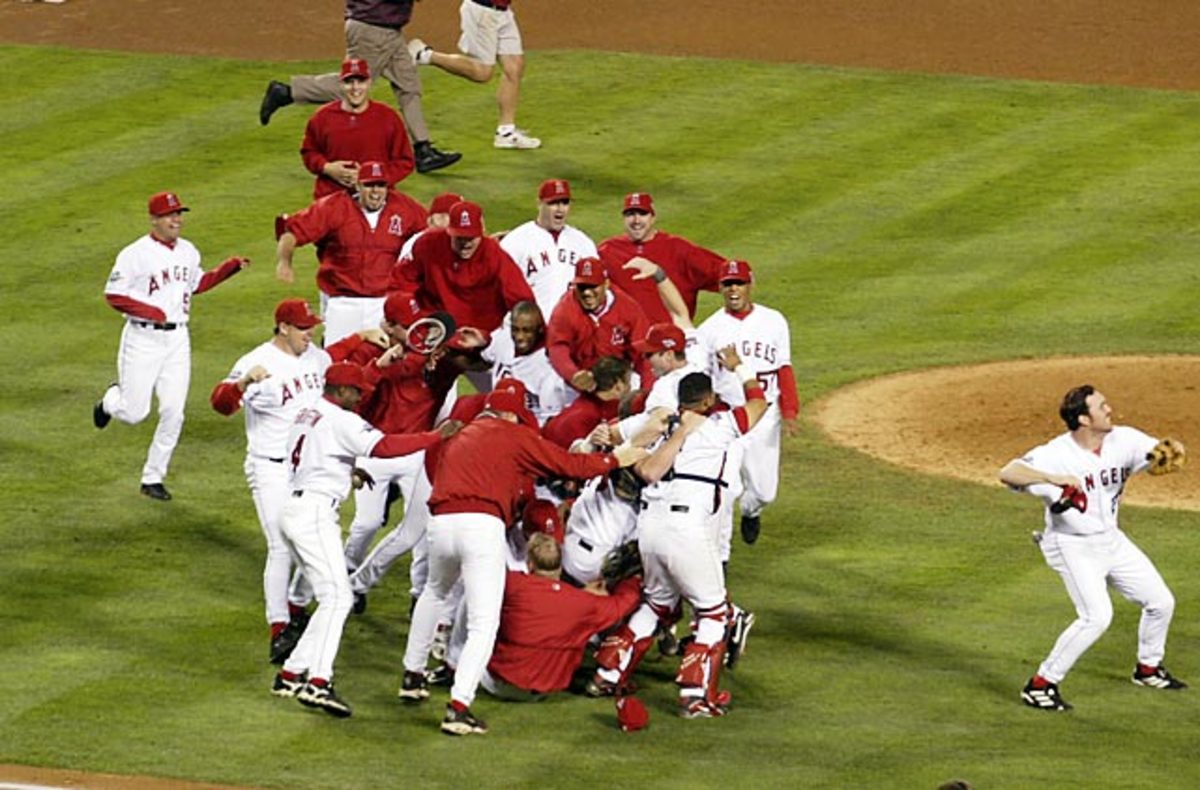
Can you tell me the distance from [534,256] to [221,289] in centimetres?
695

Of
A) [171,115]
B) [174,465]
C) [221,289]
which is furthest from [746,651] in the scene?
[171,115]

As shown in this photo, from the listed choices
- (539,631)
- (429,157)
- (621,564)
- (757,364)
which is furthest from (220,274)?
(429,157)

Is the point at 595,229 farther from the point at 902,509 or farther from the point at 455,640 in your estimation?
the point at 455,640

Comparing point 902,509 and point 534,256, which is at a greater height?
point 534,256

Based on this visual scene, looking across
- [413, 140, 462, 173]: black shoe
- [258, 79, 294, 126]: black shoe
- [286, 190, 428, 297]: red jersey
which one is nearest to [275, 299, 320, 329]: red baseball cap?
[286, 190, 428, 297]: red jersey

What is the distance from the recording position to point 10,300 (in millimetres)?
22922

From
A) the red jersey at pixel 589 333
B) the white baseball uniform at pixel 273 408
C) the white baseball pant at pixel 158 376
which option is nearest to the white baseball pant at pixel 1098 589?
the red jersey at pixel 589 333

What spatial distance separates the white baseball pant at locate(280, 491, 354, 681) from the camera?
46.3 feet

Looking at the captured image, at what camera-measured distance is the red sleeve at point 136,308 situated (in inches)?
703

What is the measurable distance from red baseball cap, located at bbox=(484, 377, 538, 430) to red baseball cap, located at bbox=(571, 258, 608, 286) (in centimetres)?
140

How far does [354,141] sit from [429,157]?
667cm

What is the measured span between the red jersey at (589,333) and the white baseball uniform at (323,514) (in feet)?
5.64

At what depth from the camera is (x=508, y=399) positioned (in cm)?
1420

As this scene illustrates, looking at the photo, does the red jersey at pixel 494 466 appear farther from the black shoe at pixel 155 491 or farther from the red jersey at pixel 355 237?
the black shoe at pixel 155 491
